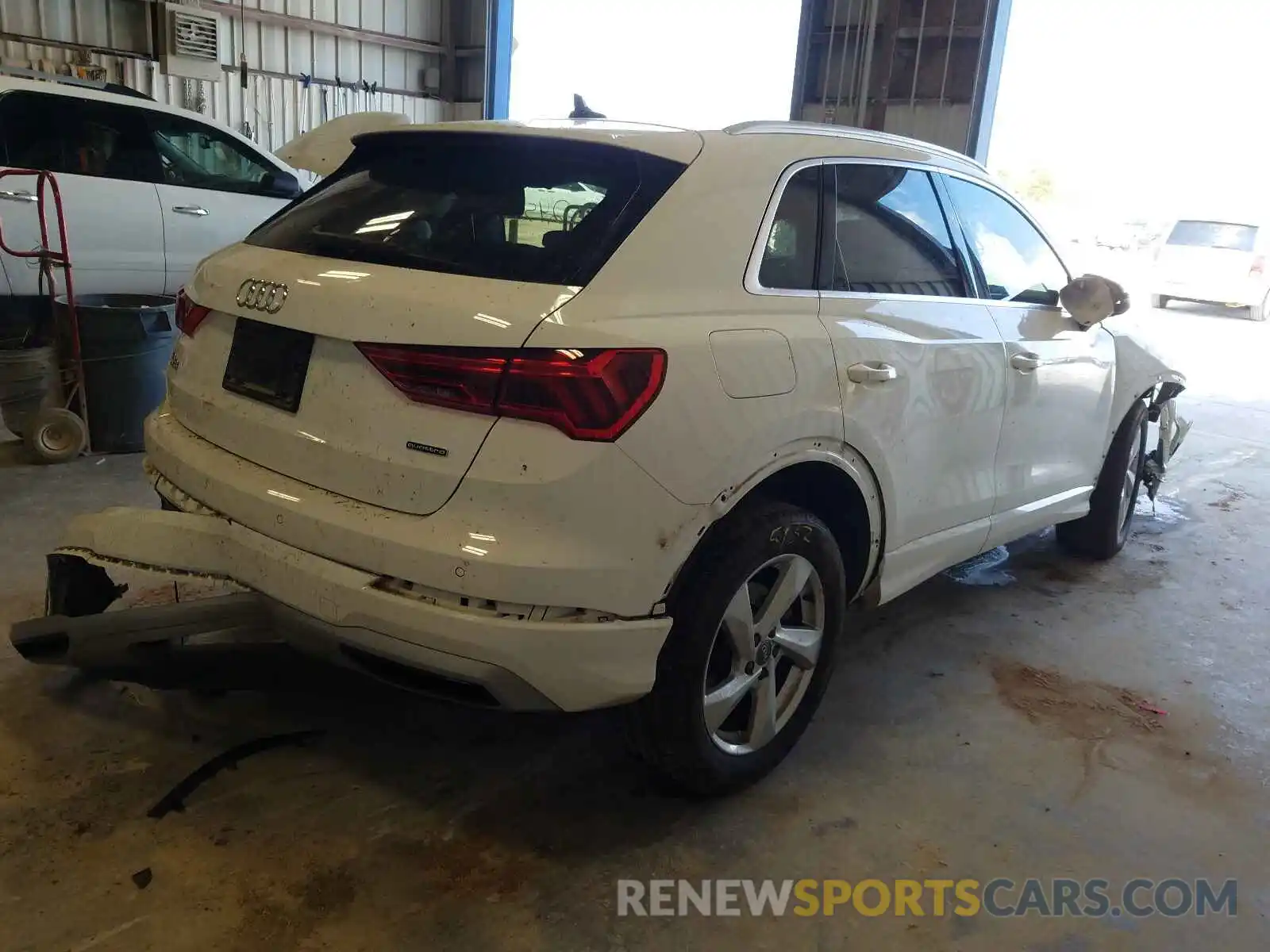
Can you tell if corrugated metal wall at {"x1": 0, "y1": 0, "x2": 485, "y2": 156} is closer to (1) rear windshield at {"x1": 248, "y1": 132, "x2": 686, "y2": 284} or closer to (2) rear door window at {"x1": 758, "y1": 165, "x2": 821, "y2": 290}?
(1) rear windshield at {"x1": 248, "y1": 132, "x2": 686, "y2": 284}

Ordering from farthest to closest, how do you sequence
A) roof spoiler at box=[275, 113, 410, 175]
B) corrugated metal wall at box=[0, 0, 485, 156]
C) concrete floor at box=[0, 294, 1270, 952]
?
corrugated metal wall at box=[0, 0, 485, 156] → roof spoiler at box=[275, 113, 410, 175] → concrete floor at box=[0, 294, 1270, 952]

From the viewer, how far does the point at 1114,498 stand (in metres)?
4.27

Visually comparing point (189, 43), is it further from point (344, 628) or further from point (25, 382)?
point (344, 628)

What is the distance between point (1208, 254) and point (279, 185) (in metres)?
13.7

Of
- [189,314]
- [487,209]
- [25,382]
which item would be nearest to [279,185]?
[25,382]

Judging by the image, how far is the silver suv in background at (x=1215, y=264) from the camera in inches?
576

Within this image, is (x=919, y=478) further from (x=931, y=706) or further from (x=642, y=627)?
(x=642, y=627)

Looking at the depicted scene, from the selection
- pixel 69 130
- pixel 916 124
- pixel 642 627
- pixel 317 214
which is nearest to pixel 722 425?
pixel 642 627

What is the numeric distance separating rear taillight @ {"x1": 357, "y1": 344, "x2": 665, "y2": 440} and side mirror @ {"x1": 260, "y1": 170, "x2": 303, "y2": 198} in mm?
5481

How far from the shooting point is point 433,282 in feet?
6.48

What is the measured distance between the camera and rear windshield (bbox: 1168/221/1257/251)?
14.6m

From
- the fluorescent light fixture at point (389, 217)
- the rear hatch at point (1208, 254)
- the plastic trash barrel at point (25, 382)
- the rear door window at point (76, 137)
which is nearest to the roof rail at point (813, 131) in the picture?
the fluorescent light fixture at point (389, 217)

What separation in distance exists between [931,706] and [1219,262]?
14563 mm

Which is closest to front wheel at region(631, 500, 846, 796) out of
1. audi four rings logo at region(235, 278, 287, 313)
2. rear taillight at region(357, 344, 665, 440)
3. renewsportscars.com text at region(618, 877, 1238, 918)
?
renewsportscars.com text at region(618, 877, 1238, 918)
